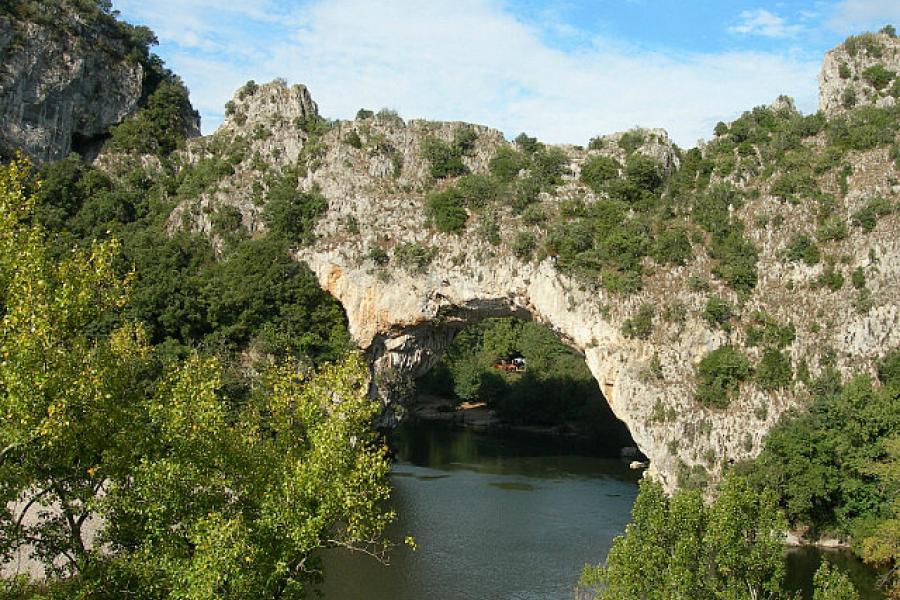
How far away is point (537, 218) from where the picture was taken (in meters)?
40.0

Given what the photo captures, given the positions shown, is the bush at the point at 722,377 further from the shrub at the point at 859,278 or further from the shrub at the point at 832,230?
the shrub at the point at 832,230

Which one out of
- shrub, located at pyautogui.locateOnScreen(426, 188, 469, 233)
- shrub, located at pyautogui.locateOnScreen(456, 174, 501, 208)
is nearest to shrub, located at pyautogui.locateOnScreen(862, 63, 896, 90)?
shrub, located at pyautogui.locateOnScreen(456, 174, 501, 208)

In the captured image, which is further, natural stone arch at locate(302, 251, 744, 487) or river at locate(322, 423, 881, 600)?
natural stone arch at locate(302, 251, 744, 487)

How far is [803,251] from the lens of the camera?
36031 millimetres

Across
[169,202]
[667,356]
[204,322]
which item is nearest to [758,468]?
[667,356]

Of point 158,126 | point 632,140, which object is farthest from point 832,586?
point 158,126

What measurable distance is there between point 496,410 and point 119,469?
2083 inches

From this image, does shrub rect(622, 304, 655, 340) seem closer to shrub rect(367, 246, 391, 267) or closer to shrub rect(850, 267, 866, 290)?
shrub rect(850, 267, 866, 290)

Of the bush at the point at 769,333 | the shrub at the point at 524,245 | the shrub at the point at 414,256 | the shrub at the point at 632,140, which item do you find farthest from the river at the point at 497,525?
the shrub at the point at 632,140

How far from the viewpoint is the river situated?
88.8ft

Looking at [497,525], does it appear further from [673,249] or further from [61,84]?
[61,84]

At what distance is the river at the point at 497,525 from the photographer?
27069 mm

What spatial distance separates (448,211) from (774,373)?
17.0 m

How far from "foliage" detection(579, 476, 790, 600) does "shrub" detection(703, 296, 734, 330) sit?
59.2 ft
